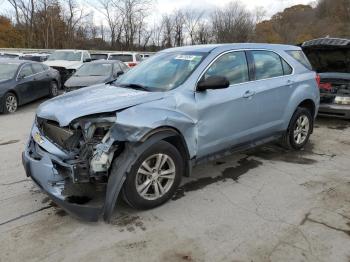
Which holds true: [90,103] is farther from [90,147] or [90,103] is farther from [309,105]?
[309,105]

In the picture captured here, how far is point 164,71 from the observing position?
16.3ft

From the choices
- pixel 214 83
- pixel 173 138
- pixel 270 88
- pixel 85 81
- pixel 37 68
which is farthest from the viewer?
pixel 37 68

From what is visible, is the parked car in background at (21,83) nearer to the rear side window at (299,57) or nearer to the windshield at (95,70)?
the windshield at (95,70)

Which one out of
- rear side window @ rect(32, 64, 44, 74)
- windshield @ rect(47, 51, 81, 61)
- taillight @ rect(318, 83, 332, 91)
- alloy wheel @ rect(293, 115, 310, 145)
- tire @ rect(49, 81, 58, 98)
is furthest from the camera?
windshield @ rect(47, 51, 81, 61)

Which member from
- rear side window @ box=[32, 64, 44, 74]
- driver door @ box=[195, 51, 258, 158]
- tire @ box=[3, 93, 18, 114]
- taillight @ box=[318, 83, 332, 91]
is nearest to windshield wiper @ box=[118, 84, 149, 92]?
driver door @ box=[195, 51, 258, 158]

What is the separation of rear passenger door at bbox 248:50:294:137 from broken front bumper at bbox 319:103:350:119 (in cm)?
278

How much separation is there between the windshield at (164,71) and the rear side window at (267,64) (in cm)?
96

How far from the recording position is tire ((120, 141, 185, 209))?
391cm

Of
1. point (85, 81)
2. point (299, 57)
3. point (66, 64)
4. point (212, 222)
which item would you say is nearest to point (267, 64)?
point (299, 57)

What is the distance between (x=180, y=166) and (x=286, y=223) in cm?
128

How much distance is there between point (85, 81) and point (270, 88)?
707 centimetres

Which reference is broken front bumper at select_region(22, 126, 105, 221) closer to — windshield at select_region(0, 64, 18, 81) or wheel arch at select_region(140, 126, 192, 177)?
wheel arch at select_region(140, 126, 192, 177)

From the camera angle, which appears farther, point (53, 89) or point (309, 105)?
point (53, 89)

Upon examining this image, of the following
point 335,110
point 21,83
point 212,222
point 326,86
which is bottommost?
point 212,222
